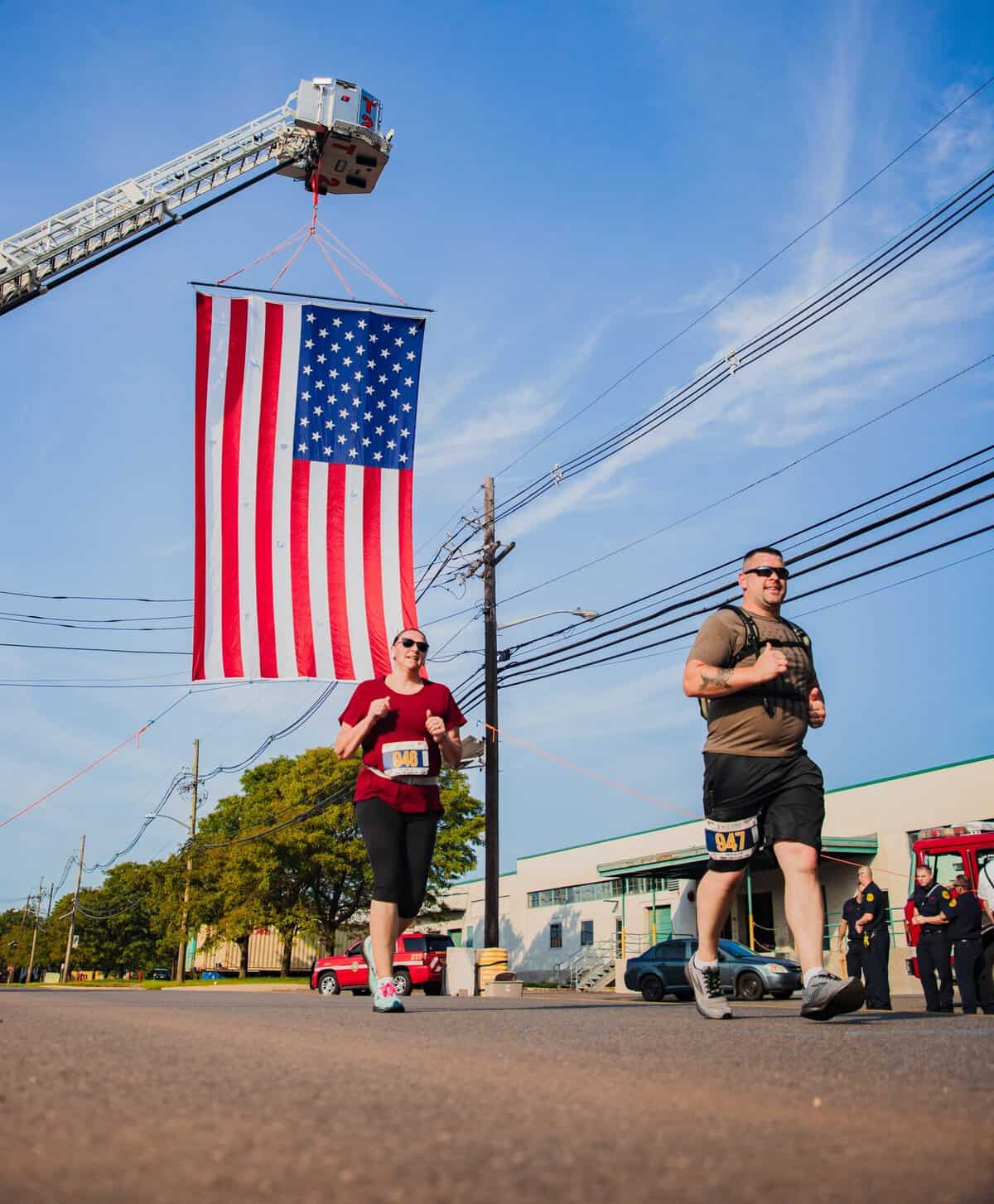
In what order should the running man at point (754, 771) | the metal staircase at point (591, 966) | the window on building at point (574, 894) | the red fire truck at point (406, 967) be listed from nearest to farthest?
1. the running man at point (754, 771)
2. the red fire truck at point (406, 967)
3. the metal staircase at point (591, 966)
4. the window on building at point (574, 894)

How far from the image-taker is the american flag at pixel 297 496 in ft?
37.6

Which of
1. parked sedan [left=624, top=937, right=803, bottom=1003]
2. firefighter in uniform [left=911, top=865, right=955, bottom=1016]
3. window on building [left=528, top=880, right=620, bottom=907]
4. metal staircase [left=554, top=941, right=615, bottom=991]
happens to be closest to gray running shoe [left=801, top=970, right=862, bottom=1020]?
firefighter in uniform [left=911, top=865, right=955, bottom=1016]


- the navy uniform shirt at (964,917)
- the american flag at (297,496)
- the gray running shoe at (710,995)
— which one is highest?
the american flag at (297,496)

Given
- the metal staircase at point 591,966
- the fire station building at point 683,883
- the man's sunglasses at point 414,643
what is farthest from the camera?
the metal staircase at point 591,966

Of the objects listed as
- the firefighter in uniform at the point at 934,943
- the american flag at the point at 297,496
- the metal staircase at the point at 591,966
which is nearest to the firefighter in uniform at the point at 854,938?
the firefighter in uniform at the point at 934,943

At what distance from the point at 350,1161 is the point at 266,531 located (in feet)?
34.6

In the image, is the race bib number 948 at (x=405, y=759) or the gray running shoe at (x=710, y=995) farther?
the race bib number 948 at (x=405, y=759)

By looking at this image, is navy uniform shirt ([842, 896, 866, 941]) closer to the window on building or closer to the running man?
the running man

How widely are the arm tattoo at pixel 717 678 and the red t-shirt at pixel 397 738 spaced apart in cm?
171

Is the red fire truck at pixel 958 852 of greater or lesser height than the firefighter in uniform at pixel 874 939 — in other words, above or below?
above

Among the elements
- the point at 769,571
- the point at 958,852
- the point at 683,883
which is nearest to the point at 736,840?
the point at 769,571

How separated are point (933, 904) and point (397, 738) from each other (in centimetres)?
802

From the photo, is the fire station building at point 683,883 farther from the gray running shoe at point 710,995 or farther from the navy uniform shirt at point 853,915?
the gray running shoe at point 710,995

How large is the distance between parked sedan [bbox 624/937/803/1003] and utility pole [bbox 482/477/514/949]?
3.29m
